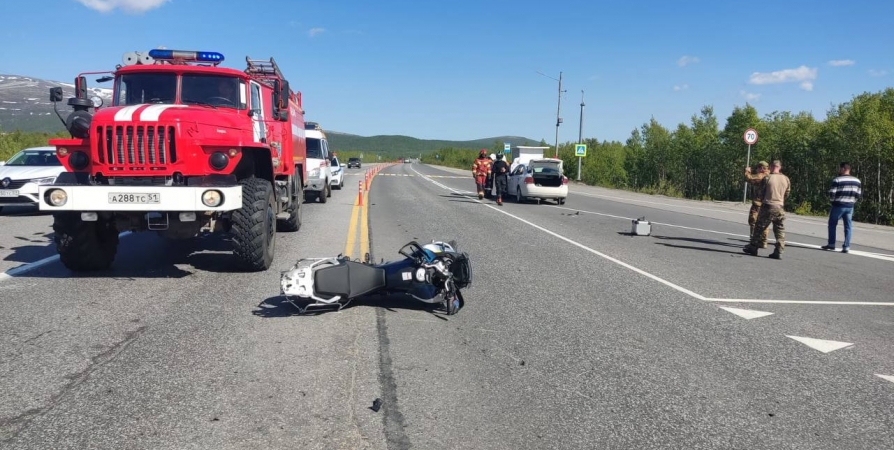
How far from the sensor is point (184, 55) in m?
10.3

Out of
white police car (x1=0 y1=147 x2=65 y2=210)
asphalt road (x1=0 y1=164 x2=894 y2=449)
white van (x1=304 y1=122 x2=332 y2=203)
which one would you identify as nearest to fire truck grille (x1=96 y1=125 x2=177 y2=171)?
asphalt road (x1=0 y1=164 x2=894 y2=449)

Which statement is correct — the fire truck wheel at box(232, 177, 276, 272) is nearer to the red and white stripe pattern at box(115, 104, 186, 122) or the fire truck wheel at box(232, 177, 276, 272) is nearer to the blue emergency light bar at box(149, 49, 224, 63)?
the red and white stripe pattern at box(115, 104, 186, 122)

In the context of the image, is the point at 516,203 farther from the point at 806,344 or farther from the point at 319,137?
the point at 806,344

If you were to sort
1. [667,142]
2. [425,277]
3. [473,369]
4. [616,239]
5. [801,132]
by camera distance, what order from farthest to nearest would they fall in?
[667,142] < [801,132] < [616,239] < [425,277] < [473,369]

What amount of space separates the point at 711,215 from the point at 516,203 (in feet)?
22.1

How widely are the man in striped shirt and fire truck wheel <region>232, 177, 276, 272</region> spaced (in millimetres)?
10923

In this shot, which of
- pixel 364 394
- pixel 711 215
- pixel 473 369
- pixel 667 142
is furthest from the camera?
pixel 667 142

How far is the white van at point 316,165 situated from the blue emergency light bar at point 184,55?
33.2ft

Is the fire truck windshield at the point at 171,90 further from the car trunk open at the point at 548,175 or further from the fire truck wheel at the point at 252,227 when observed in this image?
the car trunk open at the point at 548,175

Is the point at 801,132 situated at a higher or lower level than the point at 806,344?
higher

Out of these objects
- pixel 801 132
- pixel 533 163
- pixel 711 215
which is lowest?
pixel 711 215

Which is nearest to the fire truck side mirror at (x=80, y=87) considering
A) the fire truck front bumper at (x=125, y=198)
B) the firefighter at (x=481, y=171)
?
the fire truck front bumper at (x=125, y=198)

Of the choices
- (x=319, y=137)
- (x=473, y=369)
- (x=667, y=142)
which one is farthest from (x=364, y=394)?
(x=667, y=142)

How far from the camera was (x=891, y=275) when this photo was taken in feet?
33.7
